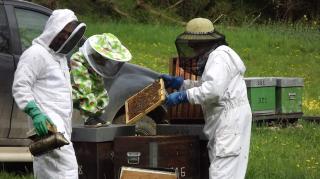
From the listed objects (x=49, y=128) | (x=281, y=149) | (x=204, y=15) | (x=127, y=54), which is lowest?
(x=281, y=149)

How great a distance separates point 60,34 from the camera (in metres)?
6.24

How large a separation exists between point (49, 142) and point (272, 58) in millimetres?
17033

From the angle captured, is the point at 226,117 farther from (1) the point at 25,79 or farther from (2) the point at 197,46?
(1) the point at 25,79

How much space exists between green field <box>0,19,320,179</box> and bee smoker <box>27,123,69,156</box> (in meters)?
4.05

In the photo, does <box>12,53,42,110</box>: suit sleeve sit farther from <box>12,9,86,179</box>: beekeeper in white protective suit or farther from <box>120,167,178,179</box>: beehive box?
<box>120,167,178,179</box>: beehive box

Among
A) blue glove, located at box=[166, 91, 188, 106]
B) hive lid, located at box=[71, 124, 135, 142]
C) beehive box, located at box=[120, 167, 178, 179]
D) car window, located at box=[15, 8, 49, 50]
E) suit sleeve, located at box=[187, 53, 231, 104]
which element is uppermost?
car window, located at box=[15, 8, 49, 50]

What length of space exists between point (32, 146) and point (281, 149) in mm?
4906

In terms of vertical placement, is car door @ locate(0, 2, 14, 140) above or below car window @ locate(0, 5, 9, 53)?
below

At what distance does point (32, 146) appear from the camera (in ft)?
19.7

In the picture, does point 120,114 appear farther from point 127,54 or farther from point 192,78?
point 127,54

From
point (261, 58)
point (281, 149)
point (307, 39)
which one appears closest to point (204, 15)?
point (307, 39)

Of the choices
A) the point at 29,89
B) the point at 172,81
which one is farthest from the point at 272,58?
the point at 29,89

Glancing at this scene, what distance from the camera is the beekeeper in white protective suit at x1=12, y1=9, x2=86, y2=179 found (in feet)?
20.1

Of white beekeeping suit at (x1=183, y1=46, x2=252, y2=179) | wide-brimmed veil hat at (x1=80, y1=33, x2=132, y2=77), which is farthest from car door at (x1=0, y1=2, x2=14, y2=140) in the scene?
white beekeeping suit at (x1=183, y1=46, x2=252, y2=179)
